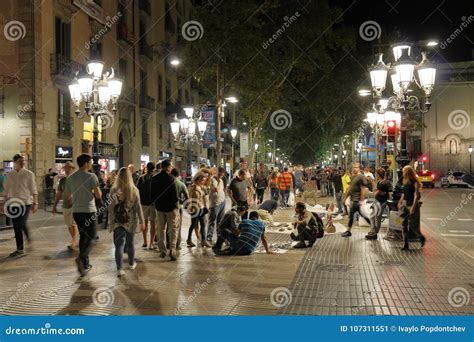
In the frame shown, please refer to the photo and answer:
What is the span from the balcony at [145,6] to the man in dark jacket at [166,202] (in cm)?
2690

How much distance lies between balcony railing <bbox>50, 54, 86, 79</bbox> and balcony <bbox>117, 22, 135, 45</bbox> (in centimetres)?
635

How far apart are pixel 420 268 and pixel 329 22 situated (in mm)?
22060

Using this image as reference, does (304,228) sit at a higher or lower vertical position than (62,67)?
lower

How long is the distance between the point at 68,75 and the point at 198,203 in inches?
612

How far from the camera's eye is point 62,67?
23.1 meters

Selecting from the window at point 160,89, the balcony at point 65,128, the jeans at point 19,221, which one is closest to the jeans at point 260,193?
the balcony at point 65,128

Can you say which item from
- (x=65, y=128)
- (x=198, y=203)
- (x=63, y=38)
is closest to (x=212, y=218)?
(x=198, y=203)

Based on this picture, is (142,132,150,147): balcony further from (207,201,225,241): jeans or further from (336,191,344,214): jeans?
(207,201,225,241): jeans

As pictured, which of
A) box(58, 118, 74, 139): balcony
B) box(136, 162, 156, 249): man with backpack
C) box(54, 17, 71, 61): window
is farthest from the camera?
box(54, 17, 71, 61): window

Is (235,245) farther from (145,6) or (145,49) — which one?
(145,6)

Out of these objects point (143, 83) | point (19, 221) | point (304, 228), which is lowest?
point (304, 228)

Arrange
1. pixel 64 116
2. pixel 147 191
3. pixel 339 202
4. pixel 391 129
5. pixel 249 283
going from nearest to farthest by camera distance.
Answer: pixel 249 283, pixel 147 191, pixel 391 129, pixel 339 202, pixel 64 116

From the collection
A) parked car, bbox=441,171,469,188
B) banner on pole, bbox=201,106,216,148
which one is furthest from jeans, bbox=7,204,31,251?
parked car, bbox=441,171,469,188

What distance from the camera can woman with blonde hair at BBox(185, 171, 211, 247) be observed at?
34.6 ft
